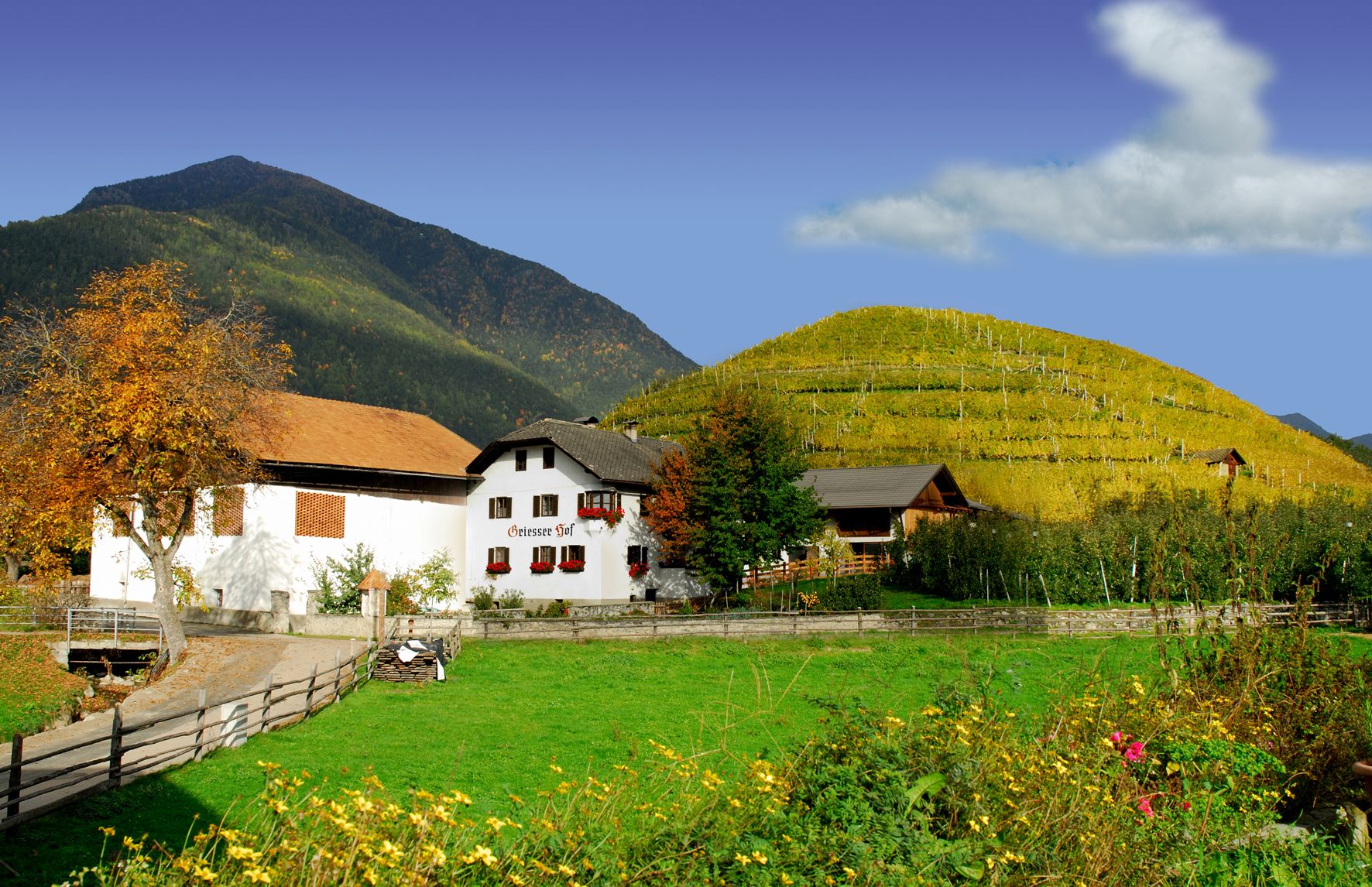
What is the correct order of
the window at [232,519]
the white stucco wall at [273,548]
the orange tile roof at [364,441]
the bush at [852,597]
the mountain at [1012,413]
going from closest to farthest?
the window at [232,519], the bush at [852,597], the white stucco wall at [273,548], the orange tile roof at [364,441], the mountain at [1012,413]

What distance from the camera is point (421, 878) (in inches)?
205

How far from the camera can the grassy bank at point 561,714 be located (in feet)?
38.2

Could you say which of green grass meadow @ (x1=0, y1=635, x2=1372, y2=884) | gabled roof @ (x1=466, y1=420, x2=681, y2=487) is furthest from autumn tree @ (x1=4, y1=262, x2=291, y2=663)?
gabled roof @ (x1=466, y1=420, x2=681, y2=487)

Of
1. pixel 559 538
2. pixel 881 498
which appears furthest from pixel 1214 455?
pixel 559 538

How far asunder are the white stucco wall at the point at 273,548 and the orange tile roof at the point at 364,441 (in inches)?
50.4

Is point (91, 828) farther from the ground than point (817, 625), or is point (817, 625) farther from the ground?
point (817, 625)

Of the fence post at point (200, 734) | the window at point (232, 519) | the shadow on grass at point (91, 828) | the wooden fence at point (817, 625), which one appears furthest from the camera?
the window at point (232, 519)

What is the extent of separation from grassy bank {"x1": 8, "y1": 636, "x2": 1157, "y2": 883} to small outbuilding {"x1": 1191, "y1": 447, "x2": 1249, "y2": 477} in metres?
45.1

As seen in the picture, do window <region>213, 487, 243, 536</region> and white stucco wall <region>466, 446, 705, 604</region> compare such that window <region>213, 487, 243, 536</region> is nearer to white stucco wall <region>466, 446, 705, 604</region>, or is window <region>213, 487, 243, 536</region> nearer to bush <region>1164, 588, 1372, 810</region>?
white stucco wall <region>466, 446, 705, 604</region>

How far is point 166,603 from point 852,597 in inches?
860

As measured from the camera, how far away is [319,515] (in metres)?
40.2

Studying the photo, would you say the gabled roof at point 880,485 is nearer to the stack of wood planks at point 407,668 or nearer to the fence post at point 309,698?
the stack of wood planks at point 407,668

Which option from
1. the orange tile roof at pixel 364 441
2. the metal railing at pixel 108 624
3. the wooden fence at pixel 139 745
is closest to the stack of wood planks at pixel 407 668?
the wooden fence at pixel 139 745

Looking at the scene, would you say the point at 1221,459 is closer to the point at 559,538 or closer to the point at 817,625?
the point at 559,538
